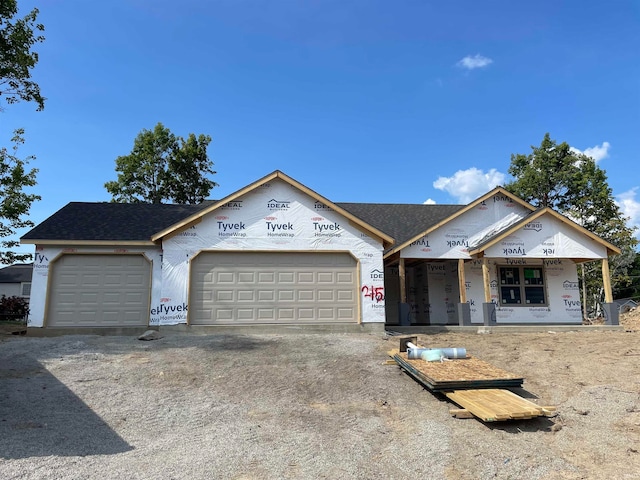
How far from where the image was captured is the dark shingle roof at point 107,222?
13992 mm

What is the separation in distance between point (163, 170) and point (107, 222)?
2041 cm

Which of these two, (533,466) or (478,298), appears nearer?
(533,466)

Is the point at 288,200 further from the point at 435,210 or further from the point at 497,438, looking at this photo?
the point at 497,438

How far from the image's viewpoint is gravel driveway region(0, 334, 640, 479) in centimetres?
506

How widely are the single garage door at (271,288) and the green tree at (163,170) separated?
22804mm

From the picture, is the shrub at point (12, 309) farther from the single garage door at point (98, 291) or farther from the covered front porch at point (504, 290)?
the covered front porch at point (504, 290)

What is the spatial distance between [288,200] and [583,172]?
1095 inches

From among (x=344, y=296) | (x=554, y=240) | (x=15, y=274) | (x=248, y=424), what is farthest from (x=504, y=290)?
(x=15, y=274)

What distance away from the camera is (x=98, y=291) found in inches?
545

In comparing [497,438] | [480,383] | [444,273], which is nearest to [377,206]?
[444,273]

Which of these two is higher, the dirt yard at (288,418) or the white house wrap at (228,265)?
the white house wrap at (228,265)

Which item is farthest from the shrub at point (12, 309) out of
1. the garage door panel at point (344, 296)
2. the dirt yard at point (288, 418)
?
the garage door panel at point (344, 296)

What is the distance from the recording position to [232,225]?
46.1 feet

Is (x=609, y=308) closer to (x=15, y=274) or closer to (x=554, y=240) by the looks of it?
(x=554, y=240)
